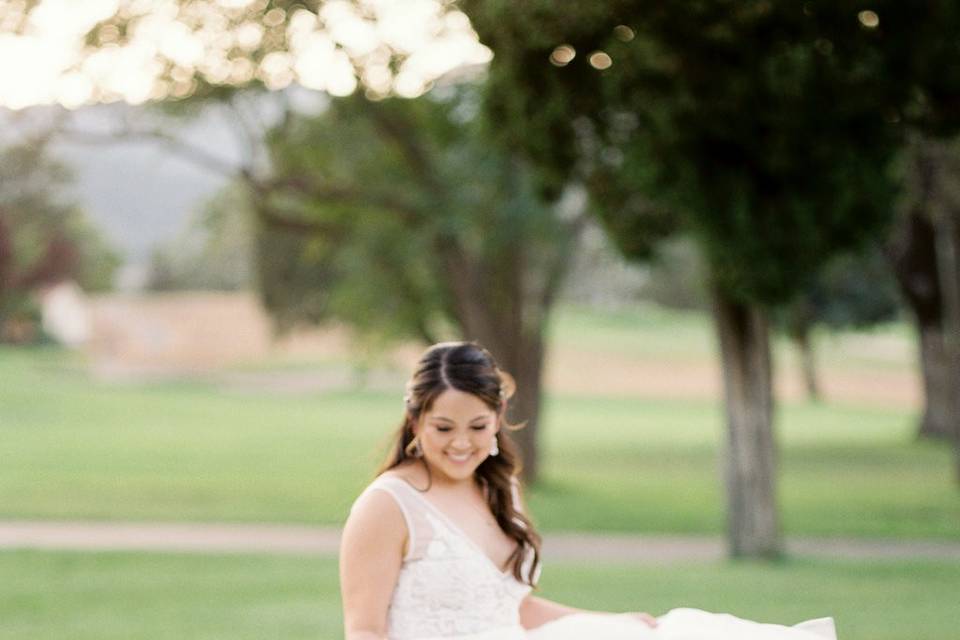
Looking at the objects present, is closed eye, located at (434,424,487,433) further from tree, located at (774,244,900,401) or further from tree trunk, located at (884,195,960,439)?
tree, located at (774,244,900,401)

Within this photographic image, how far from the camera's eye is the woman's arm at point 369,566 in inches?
137

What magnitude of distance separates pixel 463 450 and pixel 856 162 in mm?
9928

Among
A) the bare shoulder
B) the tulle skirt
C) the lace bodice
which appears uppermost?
the bare shoulder

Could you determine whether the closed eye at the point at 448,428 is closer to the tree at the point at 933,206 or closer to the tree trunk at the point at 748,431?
the tree at the point at 933,206

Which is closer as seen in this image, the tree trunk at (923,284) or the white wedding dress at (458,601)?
the white wedding dress at (458,601)

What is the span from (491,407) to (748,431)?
11904 millimetres

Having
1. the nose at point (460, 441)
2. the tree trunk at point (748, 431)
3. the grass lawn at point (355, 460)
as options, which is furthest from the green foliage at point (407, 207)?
the nose at point (460, 441)

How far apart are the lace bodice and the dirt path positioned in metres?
13.4

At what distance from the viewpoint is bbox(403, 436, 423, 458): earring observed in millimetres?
3684

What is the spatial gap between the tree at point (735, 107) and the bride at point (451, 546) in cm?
903

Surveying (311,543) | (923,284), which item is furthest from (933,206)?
(923,284)

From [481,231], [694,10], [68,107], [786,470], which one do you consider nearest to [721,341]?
[694,10]

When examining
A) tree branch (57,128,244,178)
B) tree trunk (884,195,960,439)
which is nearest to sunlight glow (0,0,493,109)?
tree branch (57,128,244,178)

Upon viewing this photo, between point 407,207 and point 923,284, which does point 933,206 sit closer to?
point 407,207
